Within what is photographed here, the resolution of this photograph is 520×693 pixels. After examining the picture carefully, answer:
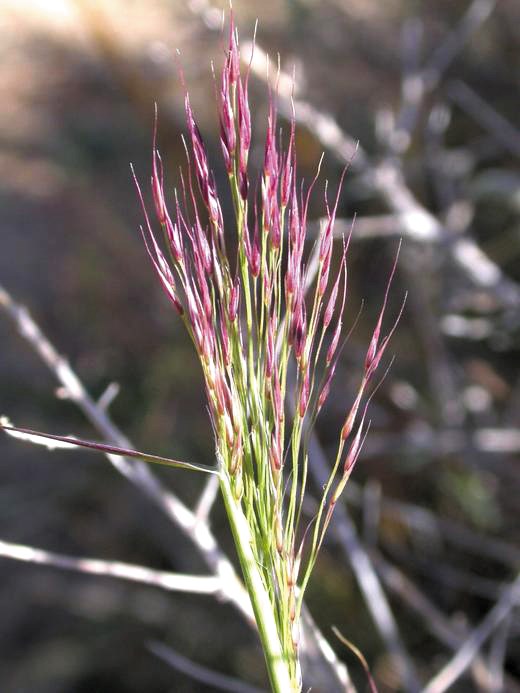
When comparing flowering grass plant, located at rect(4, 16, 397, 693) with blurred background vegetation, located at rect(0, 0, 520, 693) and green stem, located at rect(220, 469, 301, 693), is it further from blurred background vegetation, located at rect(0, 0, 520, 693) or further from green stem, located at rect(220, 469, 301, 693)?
blurred background vegetation, located at rect(0, 0, 520, 693)

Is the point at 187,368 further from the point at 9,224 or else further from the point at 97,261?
the point at 9,224

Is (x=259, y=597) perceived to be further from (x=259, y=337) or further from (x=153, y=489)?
(x=153, y=489)

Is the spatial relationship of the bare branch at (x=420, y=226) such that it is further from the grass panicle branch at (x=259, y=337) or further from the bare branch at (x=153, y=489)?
the grass panicle branch at (x=259, y=337)

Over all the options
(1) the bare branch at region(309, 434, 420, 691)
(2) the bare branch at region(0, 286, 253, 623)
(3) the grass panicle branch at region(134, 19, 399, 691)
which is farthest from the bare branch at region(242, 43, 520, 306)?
(3) the grass panicle branch at region(134, 19, 399, 691)

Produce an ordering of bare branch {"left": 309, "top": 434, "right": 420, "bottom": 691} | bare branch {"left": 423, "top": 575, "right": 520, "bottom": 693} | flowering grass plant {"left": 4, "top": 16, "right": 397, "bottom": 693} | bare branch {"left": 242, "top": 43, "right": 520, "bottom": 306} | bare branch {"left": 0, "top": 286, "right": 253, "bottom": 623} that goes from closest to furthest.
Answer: flowering grass plant {"left": 4, "top": 16, "right": 397, "bottom": 693} < bare branch {"left": 0, "top": 286, "right": 253, "bottom": 623} < bare branch {"left": 423, "top": 575, "right": 520, "bottom": 693} < bare branch {"left": 309, "top": 434, "right": 420, "bottom": 691} < bare branch {"left": 242, "top": 43, "right": 520, "bottom": 306}

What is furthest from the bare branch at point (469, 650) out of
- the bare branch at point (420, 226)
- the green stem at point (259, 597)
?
the bare branch at point (420, 226)

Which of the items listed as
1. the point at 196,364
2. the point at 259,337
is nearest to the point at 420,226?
the point at 196,364

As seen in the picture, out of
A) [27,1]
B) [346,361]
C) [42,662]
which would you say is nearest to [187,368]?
[346,361]
